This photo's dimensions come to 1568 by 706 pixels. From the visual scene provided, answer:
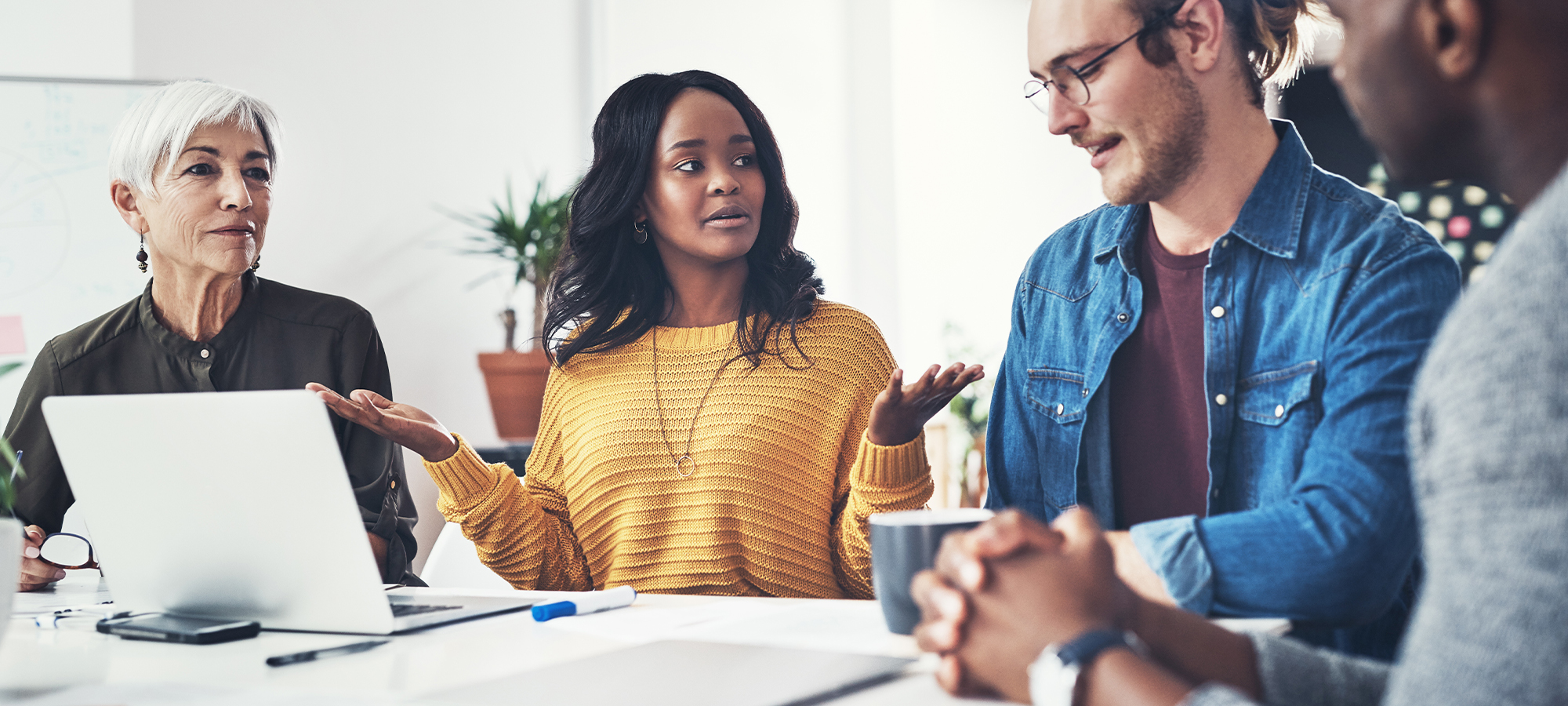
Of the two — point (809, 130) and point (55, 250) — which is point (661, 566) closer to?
point (55, 250)

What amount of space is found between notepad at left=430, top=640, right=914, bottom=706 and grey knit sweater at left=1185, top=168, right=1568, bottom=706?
1.25 ft

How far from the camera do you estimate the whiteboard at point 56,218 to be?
2.83 m

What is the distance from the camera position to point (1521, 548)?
1.51ft

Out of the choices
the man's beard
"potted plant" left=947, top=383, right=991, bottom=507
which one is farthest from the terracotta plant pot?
the man's beard

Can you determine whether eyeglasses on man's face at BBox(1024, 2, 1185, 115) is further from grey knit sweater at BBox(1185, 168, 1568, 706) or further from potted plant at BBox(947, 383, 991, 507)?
potted plant at BBox(947, 383, 991, 507)

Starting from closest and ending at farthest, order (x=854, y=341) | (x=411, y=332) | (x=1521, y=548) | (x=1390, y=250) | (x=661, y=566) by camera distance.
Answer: (x=1521, y=548) < (x=1390, y=250) < (x=661, y=566) < (x=854, y=341) < (x=411, y=332)

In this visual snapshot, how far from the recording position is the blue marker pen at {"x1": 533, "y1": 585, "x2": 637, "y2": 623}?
1.10 meters

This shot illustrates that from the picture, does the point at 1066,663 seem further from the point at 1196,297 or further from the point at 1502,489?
the point at 1196,297

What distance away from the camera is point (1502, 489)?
1.54 feet

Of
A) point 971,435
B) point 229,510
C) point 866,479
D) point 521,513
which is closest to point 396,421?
point 521,513

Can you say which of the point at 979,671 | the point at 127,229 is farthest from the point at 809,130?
the point at 979,671

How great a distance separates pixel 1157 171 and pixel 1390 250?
289 millimetres

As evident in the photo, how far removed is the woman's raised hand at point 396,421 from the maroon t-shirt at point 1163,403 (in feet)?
2.88

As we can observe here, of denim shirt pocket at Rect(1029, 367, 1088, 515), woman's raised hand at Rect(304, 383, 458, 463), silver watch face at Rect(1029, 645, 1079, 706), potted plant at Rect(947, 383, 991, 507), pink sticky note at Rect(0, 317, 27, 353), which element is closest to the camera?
silver watch face at Rect(1029, 645, 1079, 706)
